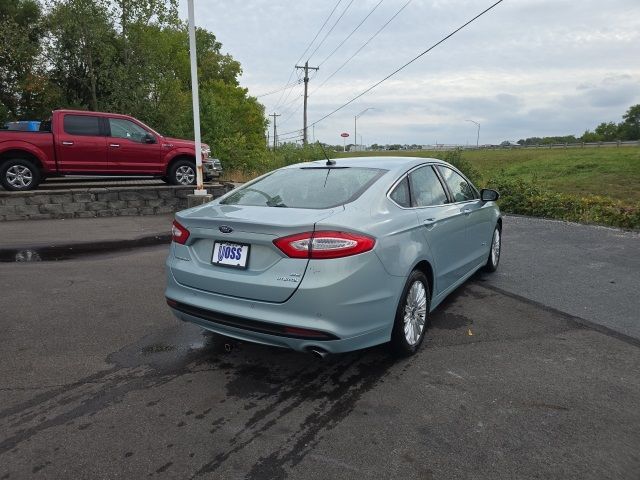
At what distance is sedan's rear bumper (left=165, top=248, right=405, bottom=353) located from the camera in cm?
301

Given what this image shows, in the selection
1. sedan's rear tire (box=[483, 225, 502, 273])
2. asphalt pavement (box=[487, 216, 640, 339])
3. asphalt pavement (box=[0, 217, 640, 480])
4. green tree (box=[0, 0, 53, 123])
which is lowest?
asphalt pavement (box=[0, 217, 640, 480])

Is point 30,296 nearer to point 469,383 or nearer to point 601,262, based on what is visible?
point 469,383

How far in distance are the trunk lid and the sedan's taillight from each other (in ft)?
0.11

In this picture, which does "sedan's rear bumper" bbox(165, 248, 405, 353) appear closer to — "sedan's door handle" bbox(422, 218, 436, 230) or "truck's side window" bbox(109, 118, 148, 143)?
"sedan's door handle" bbox(422, 218, 436, 230)

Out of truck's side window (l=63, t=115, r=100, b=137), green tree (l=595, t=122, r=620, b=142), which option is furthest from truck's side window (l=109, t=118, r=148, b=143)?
green tree (l=595, t=122, r=620, b=142)

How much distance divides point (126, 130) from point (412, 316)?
9.86 meters

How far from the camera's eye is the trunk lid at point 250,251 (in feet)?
10.1

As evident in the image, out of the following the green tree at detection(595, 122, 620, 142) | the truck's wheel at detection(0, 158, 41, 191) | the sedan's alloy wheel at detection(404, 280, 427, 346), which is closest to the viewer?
the sedan's alloy wheel at detection(404, 280, 427, 346)

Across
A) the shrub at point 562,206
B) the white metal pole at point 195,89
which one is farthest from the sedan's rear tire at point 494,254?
the white metal pole at point 195,89

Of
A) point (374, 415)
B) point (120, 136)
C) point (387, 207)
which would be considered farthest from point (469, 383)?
point (120, 136)

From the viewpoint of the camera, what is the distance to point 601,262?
703cm

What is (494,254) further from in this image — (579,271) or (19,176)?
(19,176)

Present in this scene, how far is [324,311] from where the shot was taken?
301cm

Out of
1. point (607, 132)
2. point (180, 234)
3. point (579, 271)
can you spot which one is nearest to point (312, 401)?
point (180, 234)
